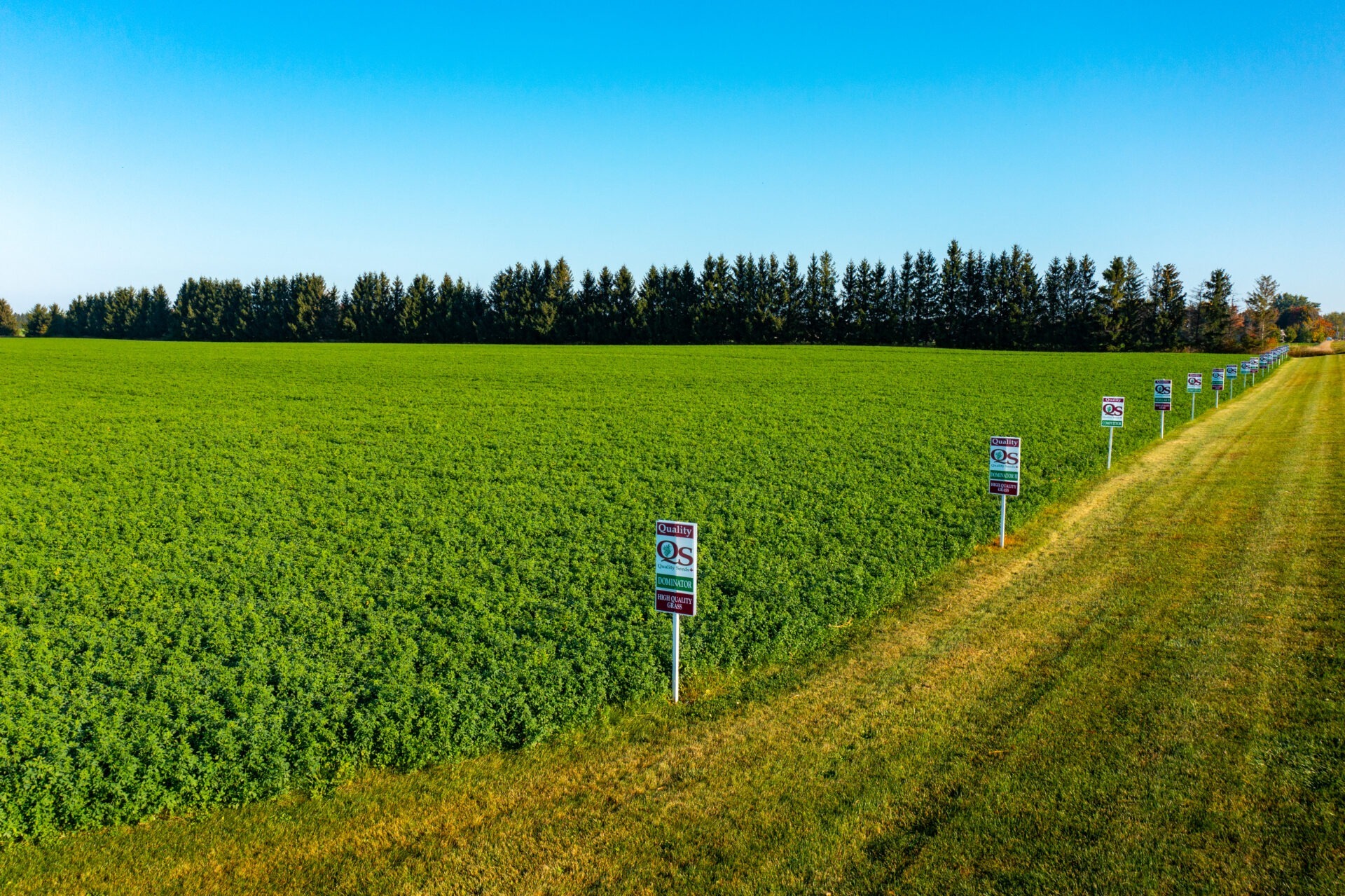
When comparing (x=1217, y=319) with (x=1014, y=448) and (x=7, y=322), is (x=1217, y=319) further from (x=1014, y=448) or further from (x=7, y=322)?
(x=7, y=322)

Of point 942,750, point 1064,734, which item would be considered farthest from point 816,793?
point 1064,734

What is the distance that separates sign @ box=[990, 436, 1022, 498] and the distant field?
3.49ft

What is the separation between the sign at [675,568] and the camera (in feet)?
25.4

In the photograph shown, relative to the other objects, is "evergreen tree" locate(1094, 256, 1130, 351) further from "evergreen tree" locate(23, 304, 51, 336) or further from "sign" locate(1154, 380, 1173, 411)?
"evergreen tree" locate(23, 304, 51, 336)

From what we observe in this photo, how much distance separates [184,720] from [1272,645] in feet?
36.1

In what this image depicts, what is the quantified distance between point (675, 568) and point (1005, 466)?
26.0ft

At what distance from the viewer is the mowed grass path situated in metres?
5.51

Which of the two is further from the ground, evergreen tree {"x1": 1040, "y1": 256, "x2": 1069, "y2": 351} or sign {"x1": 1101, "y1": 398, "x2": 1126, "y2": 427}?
evergreen tree {"x1": 1040, "y1": 256, "x2": 1069, "y2": 351}

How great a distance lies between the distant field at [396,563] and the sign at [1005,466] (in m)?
1.06

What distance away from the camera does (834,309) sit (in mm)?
104000

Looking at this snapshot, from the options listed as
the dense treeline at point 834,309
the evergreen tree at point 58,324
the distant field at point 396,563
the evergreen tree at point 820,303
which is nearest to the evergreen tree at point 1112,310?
the dense treeline at point 834,309

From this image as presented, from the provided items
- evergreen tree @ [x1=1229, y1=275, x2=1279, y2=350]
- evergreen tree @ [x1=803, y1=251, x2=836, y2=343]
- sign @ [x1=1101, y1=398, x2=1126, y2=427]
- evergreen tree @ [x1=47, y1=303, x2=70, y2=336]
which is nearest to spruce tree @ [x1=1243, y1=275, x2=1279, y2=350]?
evergreen tree @ [x1=1229, y1=275, x2=1279, y2=350]

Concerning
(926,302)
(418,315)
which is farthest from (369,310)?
(926,302)

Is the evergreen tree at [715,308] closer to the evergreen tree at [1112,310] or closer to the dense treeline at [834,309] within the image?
the dense treeline at [834,309]
